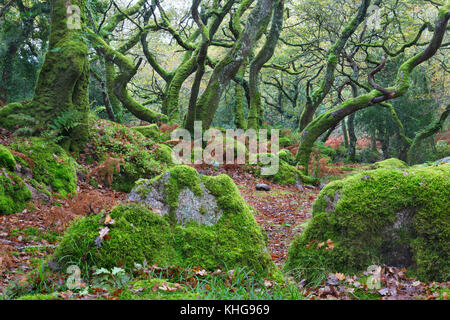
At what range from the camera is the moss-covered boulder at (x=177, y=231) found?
289 centimetres

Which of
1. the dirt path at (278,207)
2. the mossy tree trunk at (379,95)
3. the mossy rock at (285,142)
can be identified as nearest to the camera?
the dirt path at (278,207)

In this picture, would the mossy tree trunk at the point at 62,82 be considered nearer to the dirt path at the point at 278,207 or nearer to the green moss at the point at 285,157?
the dirt path at the point at 278,207

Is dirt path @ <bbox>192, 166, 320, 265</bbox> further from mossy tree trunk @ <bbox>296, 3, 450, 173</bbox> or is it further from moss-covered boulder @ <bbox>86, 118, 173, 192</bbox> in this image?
moss-covered boulder @ <bbox>86, 118, 173, 192</bbox>

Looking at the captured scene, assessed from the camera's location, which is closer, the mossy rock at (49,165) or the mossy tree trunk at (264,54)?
the mossy rock at (49,165)

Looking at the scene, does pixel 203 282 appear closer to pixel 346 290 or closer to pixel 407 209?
pixel 346 290

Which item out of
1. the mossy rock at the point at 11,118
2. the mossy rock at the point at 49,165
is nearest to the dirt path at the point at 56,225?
the mossy rock at the point at 49,165

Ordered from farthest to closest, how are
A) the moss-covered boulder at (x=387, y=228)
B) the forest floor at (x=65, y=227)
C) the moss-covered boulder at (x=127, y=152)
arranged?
the moss-covered boulder at (x=127, y=152) < the moss-covered boulder at (x=387, y=228) < the forest floor at (x=65, y=227)

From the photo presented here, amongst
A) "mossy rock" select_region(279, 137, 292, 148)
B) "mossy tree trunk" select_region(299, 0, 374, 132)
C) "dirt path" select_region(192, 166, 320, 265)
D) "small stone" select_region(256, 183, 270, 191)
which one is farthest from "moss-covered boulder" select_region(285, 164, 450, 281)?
"mossy rock" select_region(279, 137, 292, 148)

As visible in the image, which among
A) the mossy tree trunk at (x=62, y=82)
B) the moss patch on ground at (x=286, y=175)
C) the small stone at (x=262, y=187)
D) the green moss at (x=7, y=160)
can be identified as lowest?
the small stone at (x=262, y=187)

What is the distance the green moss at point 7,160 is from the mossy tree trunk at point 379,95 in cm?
970

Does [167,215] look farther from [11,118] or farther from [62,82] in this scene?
[11,118]

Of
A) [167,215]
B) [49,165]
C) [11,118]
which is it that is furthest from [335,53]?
[167,215]

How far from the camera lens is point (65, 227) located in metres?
4.49
